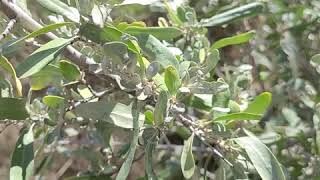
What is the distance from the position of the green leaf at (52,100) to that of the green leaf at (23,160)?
81mm

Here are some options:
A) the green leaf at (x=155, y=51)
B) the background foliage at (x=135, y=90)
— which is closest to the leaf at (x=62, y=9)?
the background foliage at (x=135, y=90)

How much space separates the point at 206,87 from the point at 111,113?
0.17 m

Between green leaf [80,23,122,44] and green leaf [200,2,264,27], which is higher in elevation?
green leaf [200,2,264,27]

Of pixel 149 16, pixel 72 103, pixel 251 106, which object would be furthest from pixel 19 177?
pixel 149 16

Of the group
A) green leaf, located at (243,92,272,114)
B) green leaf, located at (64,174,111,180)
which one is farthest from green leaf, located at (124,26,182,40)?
green leaf, located at (64,174,111,180)

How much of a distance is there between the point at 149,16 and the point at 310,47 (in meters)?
0.47

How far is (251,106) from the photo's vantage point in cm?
122

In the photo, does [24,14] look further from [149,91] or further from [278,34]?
[278,34]

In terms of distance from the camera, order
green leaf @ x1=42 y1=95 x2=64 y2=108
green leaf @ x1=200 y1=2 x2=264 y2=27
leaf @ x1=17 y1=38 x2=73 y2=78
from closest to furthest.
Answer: leaf @ x1=17 y1=38 x2=73 y2=78, green leaf @ x1=42 y1=95 x2=64 y2=108, green leaf @ x1=200 y1=2 x2=264 y2=27

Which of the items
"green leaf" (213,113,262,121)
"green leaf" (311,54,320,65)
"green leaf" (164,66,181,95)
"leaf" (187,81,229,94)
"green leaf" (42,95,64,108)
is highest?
"green leaf" (311,54,320,65)

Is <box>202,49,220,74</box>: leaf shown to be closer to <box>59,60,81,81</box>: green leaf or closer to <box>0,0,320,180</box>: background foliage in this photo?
<box>0,0,320,180</box>: background foliage

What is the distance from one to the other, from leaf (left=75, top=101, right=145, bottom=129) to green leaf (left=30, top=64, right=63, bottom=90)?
12 centimetres

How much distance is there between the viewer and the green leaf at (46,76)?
1.11 meters

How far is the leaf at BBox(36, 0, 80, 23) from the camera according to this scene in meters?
1.01
